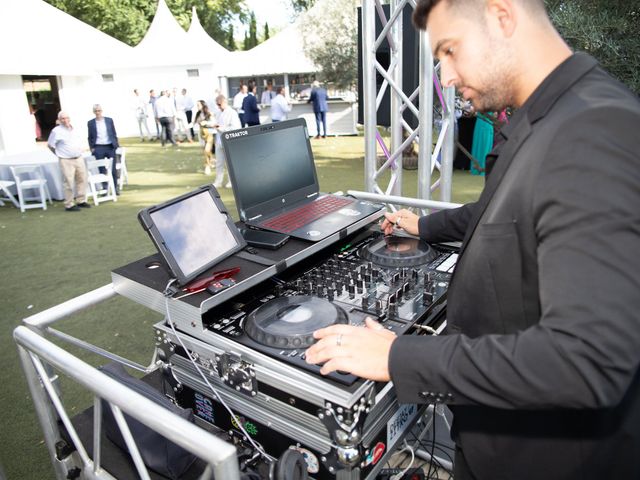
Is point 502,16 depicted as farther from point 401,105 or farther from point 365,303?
point 401,105

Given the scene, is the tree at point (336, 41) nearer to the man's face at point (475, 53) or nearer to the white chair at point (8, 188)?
the white chair at point (8, 188)

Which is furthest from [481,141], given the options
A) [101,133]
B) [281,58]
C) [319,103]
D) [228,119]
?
[281,58]

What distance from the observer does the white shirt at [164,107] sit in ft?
50.9

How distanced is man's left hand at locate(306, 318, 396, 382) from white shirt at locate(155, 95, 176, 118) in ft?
52.7

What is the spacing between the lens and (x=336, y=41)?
1633cm

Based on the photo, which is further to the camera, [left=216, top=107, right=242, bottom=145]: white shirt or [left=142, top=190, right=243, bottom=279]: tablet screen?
[left=216, top=107, right=242, bottom=145]: white shirt

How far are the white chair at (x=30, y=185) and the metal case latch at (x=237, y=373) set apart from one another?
8.84m

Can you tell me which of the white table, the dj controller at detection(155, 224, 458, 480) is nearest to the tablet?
the dj controller at detection(155, 224, 458, 480)

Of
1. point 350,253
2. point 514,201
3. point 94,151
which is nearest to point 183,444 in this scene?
point 514,201

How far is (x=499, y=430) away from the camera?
1091 millimetres

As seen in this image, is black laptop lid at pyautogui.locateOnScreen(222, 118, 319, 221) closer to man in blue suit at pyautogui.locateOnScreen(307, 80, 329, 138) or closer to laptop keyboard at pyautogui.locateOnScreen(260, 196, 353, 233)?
laptop keyboard at pyautogui.locateOnScreen(260, 196, 353, 233)

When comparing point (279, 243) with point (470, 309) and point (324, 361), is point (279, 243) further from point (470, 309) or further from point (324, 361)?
point (470, 309)

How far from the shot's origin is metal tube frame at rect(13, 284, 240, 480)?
93 centimetres

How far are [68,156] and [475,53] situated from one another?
9081mm
